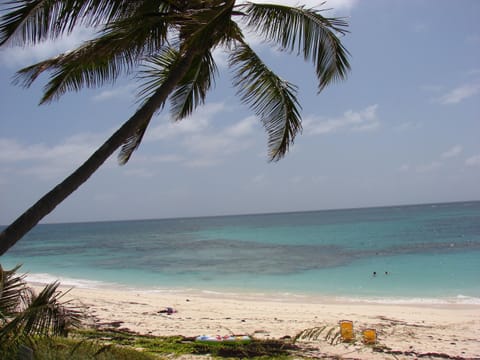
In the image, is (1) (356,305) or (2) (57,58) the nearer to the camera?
(2) (57,58)

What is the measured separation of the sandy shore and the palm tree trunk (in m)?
4.97

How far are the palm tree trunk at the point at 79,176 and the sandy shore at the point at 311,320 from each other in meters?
4.97

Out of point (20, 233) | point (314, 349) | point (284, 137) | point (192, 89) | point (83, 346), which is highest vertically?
point (192, 89)

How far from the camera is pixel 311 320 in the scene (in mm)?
10328

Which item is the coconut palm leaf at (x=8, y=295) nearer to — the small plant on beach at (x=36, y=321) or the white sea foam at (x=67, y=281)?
the small plant on beach at (x=36, y=321)

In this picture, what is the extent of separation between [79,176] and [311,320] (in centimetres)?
828

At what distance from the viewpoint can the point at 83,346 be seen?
13.3 feet

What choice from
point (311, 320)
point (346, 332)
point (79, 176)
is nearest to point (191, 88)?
point (79, 176)

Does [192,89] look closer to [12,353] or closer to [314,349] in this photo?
[12,353]

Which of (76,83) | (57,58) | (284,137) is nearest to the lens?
(57,58)

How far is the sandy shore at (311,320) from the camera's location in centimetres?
755

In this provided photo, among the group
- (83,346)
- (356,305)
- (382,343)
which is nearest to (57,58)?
(83,346)

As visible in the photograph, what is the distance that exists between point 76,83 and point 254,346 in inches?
186

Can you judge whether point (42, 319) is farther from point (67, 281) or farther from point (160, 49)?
point (67, 281)
